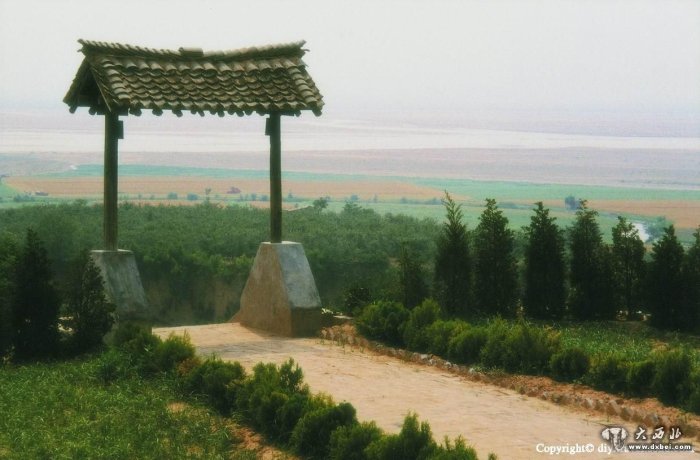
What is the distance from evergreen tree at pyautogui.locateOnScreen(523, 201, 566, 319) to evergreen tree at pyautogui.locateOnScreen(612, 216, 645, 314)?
1030 millimetres

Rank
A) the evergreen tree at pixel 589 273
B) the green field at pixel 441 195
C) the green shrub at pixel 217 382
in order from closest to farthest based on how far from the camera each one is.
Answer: the green shrub at pixel 217 382, the evergreen tree at pixel 589 273, the green field at pixel 441 195

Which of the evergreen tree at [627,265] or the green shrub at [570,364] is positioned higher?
the evergreen tree at [627,265]

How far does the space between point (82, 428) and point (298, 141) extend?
46.8 metres

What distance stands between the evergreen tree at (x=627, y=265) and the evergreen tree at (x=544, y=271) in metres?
1.03

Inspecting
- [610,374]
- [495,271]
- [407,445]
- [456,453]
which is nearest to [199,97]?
[495,271]

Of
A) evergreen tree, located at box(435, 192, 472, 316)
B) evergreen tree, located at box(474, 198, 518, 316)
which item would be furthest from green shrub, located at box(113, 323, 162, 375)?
evergreen tree, located at box(474, 198, 518, 316)

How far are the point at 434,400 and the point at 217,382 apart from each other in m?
2.16

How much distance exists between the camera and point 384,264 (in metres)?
29.0

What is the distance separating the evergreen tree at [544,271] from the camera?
17.1 metres

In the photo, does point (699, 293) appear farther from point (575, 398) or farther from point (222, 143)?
point (222, 143)

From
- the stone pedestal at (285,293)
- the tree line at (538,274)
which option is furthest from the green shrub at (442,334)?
the tree line at (538,274)

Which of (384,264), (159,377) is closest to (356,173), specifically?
(384,264)

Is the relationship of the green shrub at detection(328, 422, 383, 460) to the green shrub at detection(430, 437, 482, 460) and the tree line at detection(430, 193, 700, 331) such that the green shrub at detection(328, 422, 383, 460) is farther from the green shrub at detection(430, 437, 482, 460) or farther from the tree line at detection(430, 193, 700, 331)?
the tree line at detection(430, 193, 700, 331)

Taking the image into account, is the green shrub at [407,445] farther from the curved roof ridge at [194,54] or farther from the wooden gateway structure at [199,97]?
the curved roof ridge at [194,54]
